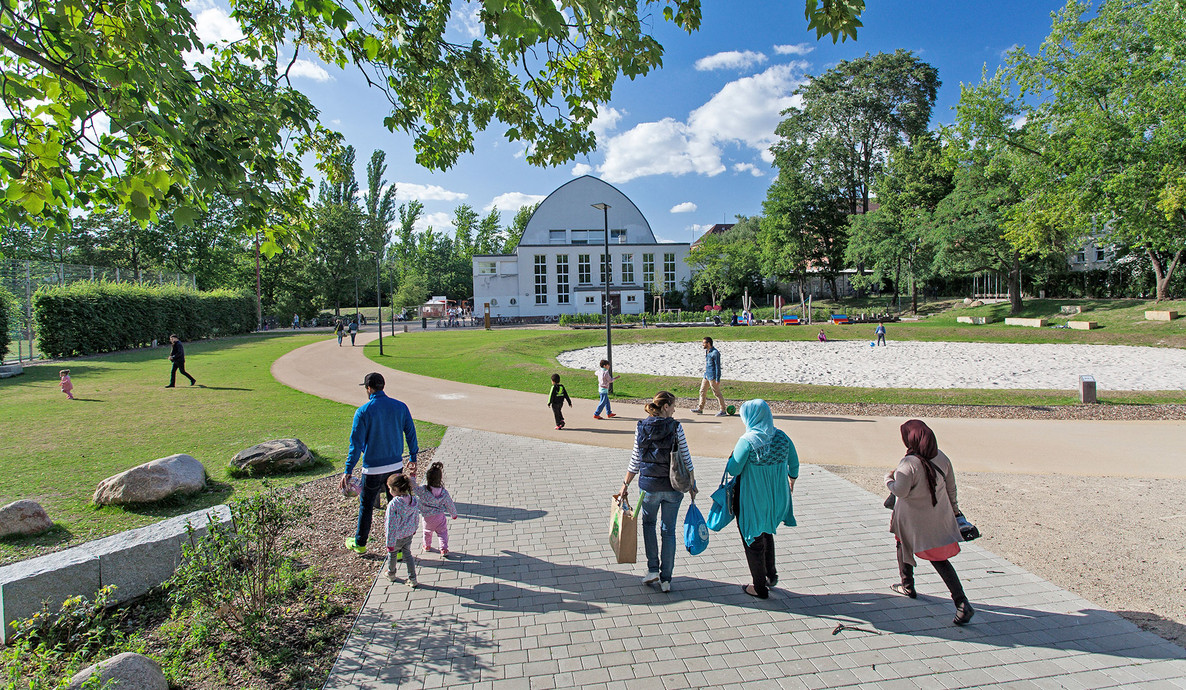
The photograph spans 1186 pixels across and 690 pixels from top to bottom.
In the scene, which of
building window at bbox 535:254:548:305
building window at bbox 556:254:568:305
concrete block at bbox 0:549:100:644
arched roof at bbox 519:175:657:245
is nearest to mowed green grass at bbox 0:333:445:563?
concrete block at bbox 0:549:100:644

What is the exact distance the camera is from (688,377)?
17.6 metres

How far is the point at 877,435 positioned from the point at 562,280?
5324 cm

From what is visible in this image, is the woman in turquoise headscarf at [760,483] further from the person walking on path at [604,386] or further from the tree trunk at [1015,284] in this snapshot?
the tree trunk at [1015,284]

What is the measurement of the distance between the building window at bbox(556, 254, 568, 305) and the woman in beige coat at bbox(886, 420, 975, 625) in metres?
58.5

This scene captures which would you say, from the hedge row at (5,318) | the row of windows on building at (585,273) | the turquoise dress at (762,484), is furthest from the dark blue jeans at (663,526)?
the row of windows on building at (585,273)

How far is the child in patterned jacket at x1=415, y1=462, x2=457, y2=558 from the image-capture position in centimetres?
576

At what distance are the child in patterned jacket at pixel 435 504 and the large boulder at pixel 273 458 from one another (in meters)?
4.17

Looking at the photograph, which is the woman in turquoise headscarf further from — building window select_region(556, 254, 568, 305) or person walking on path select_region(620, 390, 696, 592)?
building window select_region(556, 254, 568, 305)

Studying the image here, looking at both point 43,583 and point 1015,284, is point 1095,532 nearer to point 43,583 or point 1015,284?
point 43,583

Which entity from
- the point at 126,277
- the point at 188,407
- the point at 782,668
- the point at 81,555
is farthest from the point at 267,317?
the point at 782,668

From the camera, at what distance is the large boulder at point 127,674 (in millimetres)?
3151

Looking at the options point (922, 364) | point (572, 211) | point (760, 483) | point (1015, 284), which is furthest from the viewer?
point (572, 211)

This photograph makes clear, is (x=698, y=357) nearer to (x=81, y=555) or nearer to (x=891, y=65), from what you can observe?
(x=81, y=555)

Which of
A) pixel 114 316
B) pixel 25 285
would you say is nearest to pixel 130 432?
pixel 25 285
